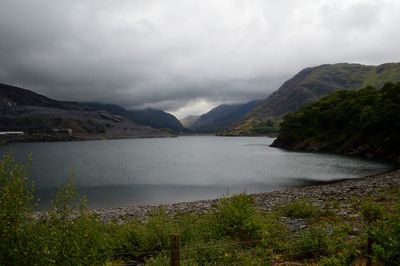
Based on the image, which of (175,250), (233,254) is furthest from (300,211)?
(175,250)

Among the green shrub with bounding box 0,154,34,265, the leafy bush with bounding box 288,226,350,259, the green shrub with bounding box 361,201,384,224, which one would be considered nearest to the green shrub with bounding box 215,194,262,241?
the leafy bush with bounding box 288,226,350,259

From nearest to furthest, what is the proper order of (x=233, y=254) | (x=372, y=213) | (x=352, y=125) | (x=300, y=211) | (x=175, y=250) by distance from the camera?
(x=175, y=250)
(x=233, y=254)
(x=372, y=213)
(x=300, y=211)
(x=352, y=125)

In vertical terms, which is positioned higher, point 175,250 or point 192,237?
point 175,250

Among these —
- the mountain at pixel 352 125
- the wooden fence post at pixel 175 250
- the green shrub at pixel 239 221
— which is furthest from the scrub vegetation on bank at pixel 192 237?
the mountain at pixel 352 125

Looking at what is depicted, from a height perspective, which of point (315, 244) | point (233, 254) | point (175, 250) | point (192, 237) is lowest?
point (192, 237)

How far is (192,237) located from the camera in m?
22.0

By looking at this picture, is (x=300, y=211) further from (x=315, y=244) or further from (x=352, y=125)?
(x=352, y=125)

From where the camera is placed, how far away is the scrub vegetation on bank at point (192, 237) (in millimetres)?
11141

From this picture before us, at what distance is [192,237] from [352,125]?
13017 cm

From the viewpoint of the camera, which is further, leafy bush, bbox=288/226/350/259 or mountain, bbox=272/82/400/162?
mountain, bbox=272/82/400/162

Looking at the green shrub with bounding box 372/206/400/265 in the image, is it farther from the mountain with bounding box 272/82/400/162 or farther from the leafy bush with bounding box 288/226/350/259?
the mountain with bounding box 272/82/400/162

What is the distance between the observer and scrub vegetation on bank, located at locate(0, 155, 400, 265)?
36.6 ft

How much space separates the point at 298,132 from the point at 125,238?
16510 cm

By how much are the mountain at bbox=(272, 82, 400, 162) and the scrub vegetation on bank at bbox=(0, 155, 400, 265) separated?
88856 millimetres
